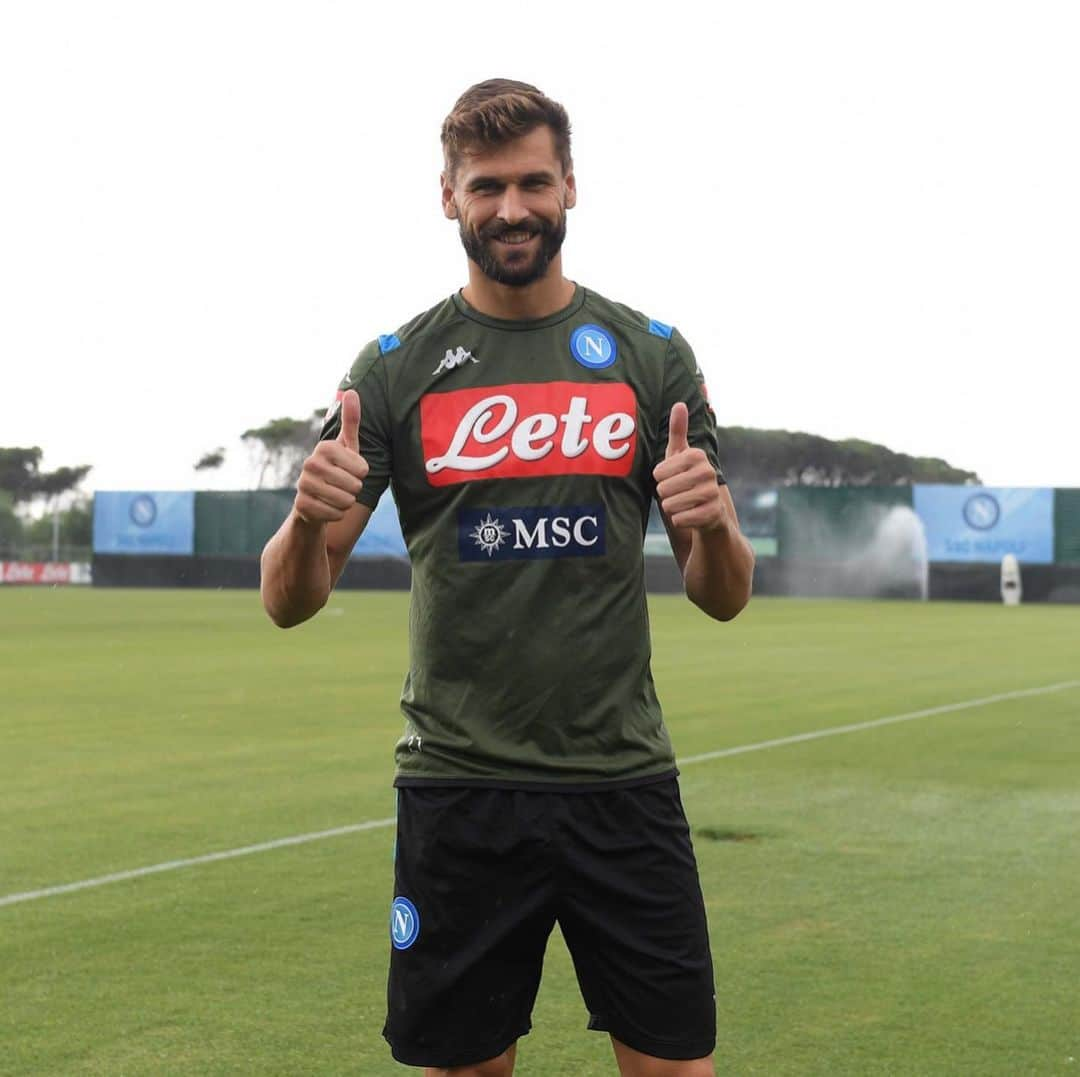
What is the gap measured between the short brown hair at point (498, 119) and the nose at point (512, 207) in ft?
0.30

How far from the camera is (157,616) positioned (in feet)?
107

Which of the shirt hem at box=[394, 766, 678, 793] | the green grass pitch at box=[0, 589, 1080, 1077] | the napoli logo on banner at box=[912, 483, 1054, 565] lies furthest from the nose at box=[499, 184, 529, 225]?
the napoli logo on banner at box=[912, 483, 1054, 565]

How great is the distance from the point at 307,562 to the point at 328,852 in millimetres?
4912

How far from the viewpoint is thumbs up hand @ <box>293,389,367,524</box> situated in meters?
3.22

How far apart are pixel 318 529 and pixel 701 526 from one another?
2.26ft

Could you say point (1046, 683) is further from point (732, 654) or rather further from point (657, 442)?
point (657, 442)

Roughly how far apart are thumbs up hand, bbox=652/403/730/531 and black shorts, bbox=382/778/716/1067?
539 mm

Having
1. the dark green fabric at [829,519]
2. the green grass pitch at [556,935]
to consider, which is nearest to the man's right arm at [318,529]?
the green grass pitch at [556,935]

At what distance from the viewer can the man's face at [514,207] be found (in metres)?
3.37

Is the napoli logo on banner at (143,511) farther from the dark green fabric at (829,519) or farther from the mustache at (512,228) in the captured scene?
the mustache at (512,228)

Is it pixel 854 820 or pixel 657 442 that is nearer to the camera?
pixel 657 442

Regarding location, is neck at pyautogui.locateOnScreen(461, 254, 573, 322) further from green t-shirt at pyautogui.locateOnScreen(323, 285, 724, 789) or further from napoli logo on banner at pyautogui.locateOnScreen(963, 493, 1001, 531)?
A: napoli logo on banner at pyautogui.locateOnScreen(963, 493, 1001, 531)

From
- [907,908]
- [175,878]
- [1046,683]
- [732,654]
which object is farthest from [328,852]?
[732,654]

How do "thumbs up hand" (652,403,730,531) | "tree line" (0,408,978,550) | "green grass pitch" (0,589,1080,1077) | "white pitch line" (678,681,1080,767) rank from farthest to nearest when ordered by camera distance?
1. "tree line" (0,408,978,550)
2. "white pitch line" (678,681,1080,767)
3. "green grass pitch" (0,589,1080,1077)
4. "thumbs up hand" (652,403,730,531)
